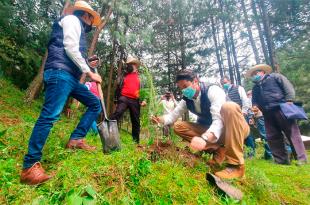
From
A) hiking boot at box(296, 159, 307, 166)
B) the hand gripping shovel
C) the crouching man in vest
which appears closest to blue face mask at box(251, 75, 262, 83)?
hiking boot at box(296, 159, 307, 166)

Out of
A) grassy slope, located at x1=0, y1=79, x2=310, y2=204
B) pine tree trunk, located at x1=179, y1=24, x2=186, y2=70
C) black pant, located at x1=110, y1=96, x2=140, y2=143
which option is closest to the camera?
grassy slope, located at x1=0, y1=79, x2=310, y2=204

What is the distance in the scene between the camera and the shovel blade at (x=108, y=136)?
139 inches

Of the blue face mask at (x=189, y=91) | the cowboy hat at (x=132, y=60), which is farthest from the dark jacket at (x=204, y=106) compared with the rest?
the cowboy hat at (x=132, y=60)

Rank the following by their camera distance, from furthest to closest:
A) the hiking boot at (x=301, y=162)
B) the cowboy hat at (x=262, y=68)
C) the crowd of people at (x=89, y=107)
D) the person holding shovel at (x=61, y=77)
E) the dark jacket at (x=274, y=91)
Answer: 1. the cowboy hat at (x=262, y=68)
2. the dark jacket at (x=274, y=91)
3. the hiking boot at (x=301, y=162)
4. the crowd of people at (x=89, y=107)
5. the person holding shovel at (x=61, y=77)

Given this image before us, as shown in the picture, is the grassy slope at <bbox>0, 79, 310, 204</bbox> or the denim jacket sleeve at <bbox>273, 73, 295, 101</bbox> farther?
the denim jacket sleeve at <bbox>273, 73, 295, 101</bbox>

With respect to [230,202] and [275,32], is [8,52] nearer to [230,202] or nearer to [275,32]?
[230,202]

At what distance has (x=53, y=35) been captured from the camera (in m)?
3.42

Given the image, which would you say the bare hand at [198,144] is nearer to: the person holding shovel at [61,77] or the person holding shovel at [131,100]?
the person holding shovel at [61,77]

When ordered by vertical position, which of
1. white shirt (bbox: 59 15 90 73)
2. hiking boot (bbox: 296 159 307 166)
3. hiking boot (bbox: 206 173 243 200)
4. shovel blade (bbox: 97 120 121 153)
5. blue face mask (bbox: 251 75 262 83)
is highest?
white shirt (bbox: 59 15 90 73)

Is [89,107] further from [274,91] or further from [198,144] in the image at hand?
[274,91]

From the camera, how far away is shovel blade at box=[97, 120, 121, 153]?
353cm

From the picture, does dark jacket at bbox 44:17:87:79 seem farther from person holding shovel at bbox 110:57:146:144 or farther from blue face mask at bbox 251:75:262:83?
blue face mask at bbox 251:75:262:83

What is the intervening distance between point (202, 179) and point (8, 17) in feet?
34.0

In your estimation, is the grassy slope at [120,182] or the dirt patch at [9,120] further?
the dirt patch at [9,120]
